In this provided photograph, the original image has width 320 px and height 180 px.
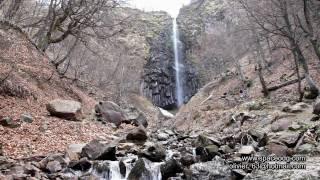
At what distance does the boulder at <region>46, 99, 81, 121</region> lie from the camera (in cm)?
1378

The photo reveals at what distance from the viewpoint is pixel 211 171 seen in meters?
8.01

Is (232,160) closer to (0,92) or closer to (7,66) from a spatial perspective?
(0,92)

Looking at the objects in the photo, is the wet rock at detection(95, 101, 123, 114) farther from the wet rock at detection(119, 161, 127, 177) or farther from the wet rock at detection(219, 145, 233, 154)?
the wet rock at detection(119, 161, 127, 177)

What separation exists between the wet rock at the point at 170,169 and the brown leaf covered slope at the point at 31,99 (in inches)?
118

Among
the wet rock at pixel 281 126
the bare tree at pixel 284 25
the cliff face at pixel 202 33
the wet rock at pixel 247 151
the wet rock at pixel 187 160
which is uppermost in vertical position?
the cliff face at pixel 202 33

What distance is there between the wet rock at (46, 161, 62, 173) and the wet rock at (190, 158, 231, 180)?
290cm

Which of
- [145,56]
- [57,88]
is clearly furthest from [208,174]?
[145,56]

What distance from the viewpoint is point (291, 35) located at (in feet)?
50.0

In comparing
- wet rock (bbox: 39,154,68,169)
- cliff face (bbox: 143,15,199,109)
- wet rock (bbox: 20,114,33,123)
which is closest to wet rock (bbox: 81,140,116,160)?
wet rock (bbox: 39,154,68,169)

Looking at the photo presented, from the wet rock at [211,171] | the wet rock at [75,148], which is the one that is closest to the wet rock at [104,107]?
the wet rock at [75,148]

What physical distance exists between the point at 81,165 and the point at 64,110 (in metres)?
5.66

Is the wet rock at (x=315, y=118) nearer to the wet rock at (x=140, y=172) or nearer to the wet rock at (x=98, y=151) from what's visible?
the wet rock at (x=140, y=172)

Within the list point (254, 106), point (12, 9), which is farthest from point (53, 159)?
point (254, 106)

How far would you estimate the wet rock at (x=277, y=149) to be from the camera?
8.37 m
